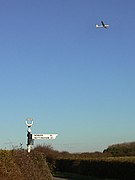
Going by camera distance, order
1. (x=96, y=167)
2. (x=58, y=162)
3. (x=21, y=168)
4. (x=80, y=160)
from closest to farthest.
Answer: (x=21, y=168)
(x=96, y=167)
(x=80, y=160)
(x=58, y=162)

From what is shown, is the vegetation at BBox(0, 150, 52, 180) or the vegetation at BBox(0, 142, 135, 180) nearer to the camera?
the vegetation at BBox(0, 150, 52, 180)

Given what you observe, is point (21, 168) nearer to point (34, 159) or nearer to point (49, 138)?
point (34, 159)

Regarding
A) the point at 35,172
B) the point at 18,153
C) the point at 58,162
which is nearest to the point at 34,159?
the point at 35,172

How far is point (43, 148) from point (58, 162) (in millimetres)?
3953

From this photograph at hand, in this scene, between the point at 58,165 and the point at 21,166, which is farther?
the point at 58,165

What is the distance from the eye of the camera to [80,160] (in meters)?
51.5

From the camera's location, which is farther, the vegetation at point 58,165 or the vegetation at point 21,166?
the vegetation at point 58,165

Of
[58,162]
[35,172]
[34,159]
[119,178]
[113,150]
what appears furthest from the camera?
[113,150]

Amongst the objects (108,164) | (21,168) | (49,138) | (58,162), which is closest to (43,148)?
(58,162)

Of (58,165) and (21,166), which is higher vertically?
(58,165)

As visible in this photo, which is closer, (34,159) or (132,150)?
(34,159)

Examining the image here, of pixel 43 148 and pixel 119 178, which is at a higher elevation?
pixel 43 148

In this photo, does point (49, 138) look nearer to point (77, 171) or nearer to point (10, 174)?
point (10, 174)

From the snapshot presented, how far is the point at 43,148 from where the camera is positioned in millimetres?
63312
